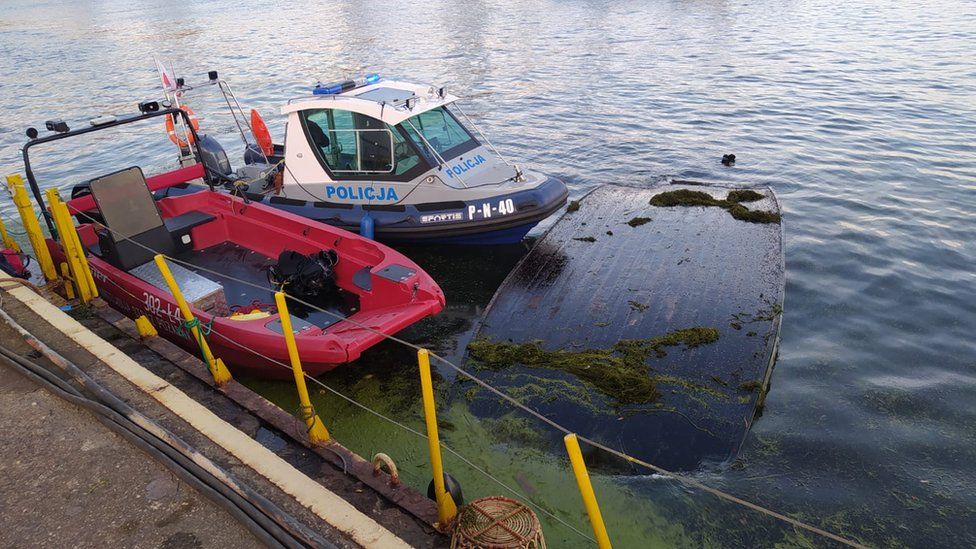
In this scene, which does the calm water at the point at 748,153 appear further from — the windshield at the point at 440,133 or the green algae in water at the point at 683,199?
the windshield at the point at 440,133

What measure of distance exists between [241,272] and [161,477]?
15.9 ft

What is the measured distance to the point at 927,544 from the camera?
206 inches

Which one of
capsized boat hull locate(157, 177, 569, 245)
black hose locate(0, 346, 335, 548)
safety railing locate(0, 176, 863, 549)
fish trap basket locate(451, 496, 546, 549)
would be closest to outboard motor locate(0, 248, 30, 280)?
safety railing locate(0, 176, 863, 549)

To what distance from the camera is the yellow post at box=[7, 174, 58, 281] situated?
7.54m

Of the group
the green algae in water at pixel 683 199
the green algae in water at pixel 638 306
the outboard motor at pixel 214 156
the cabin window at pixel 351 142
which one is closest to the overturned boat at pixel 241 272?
the cabin window at pixel 351 142

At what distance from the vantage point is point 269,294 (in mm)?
8523

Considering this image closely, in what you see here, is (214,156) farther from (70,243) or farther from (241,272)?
(70,243)

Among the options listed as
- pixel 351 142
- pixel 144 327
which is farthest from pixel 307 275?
pixel 351 142

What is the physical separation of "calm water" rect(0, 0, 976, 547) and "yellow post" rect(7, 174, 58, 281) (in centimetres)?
309

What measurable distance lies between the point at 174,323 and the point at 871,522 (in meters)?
6.87

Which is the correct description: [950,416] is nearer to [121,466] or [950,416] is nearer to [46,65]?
[121,466]

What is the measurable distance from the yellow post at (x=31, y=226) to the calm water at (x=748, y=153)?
3.09 meters

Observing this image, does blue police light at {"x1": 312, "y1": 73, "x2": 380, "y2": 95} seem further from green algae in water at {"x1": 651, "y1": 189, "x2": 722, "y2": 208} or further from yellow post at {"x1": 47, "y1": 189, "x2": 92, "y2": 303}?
green algae in water at {"x1": 651, "y1": 189, "x2": 722, "y2": 208}

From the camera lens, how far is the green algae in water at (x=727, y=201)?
1017cm
